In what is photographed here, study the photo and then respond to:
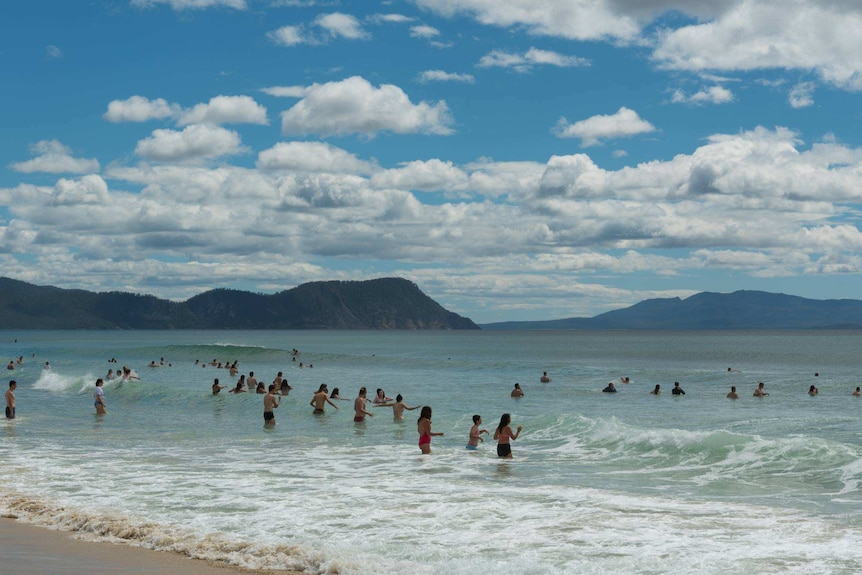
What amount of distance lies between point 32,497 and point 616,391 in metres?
36.9

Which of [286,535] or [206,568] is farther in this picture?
[286,535]

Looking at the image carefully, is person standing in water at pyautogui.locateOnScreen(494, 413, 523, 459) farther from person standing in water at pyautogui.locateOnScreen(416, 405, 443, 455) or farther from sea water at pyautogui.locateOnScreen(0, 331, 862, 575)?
person standing in water at pyautogui.locateOnScreen(416, 405, 443, 455)

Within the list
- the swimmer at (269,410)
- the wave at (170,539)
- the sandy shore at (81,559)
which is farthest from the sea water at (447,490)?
the swimmer at (269,410)

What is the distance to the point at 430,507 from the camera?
14.7m

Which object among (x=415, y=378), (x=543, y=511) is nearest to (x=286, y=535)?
(x=543, y=511)

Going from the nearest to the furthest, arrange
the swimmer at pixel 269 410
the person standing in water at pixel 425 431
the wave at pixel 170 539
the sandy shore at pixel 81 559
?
the sandy shore at pixel 81 559
the wave at pixel 170 539
the person standing in water at pixel 425 431
the swimmer at pixel 269 410

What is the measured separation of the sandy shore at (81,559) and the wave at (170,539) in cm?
23

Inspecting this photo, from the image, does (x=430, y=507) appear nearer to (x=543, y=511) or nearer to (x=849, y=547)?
(x=543, y=511)

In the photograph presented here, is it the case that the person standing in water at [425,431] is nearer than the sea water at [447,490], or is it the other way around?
the sea water at [447,490]

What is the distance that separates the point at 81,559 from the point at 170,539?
1398 mm

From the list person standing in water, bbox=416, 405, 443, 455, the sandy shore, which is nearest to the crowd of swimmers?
person standing in water, bbox=416, 405, 443, 455

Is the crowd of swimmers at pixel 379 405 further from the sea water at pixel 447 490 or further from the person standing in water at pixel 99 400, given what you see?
the sea water at pixel 447 490

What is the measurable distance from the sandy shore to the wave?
0.75 feet

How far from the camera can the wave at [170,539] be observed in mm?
11117
